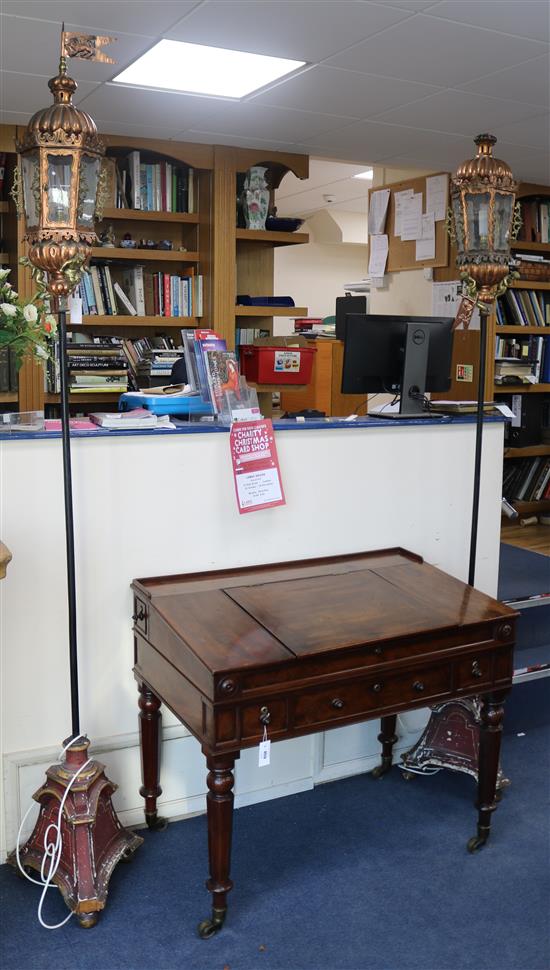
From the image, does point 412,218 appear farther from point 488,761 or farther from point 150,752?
point 150,752

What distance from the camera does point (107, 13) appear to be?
8.98 ft

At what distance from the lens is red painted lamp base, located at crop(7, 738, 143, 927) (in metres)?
2.12

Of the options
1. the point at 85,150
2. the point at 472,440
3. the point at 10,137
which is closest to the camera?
the point at 85,150

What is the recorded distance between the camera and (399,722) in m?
2.94

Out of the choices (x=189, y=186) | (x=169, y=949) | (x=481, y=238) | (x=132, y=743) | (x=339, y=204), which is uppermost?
(x=339, y=204)

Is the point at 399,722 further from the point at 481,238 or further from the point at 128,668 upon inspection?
the point at 481,238

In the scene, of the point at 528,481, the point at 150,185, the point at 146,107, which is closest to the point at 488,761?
the point at 146,107

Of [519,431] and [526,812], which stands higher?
[519,431]

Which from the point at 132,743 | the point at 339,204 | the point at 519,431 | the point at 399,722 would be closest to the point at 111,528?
the point at 132,743

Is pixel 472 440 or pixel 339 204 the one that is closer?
pixel 472 440

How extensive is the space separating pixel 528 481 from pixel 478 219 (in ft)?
12.0

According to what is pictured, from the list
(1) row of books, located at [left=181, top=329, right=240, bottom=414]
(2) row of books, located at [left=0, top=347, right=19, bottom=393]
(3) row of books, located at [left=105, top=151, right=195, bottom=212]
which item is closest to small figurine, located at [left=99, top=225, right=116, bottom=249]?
(3) row of books, located at [left=105, top=151, right=195, bottom=212]

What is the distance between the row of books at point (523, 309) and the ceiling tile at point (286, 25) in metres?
2.88

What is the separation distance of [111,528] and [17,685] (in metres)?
0.48
